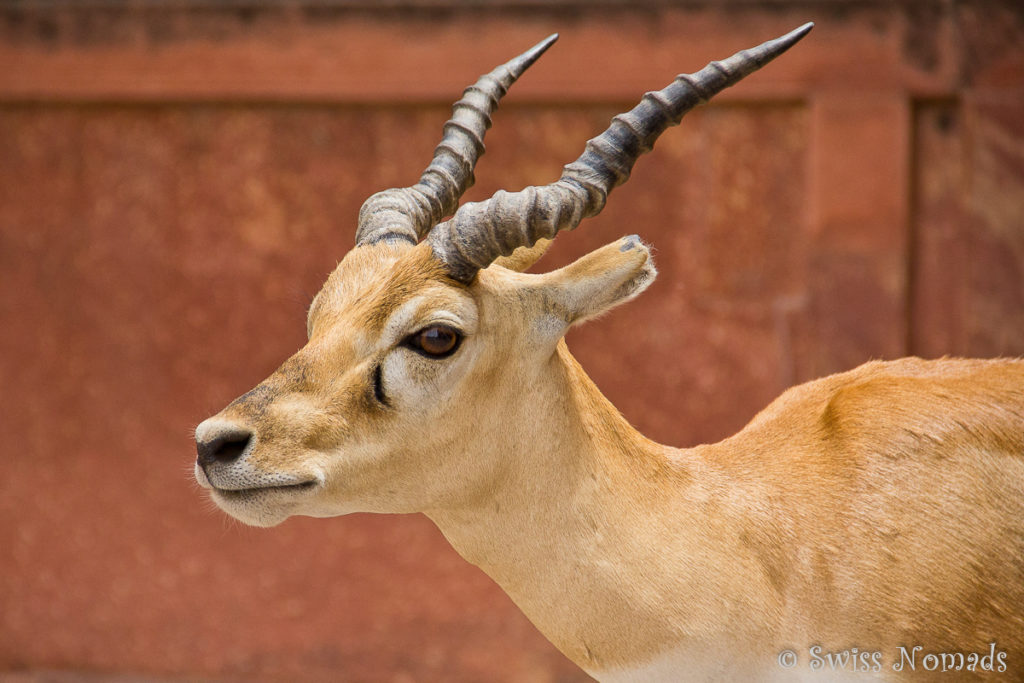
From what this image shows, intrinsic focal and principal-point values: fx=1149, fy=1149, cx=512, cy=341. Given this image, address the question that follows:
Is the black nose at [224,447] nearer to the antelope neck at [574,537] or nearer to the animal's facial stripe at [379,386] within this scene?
the animal's facial stripe at [379,386]

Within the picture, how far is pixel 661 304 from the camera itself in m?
6.11

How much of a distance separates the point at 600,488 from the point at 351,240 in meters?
3.71

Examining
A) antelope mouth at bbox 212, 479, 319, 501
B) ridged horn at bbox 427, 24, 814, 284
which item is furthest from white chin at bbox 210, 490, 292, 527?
ridged horn at bbox 427, 24, 814, 284

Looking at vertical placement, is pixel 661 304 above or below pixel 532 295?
below

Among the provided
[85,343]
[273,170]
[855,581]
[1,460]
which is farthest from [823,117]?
[1,460]

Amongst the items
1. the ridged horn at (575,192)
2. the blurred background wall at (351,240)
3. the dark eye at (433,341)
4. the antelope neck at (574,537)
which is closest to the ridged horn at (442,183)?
the ridged horn at (575,192)

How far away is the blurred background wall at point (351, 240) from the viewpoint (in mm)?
5867

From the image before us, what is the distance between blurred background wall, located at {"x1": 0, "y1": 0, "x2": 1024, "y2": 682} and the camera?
587 centimetres

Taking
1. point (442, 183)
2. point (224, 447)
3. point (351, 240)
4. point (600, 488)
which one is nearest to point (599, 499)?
point (600, 488)

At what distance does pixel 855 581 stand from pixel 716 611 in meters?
0.37

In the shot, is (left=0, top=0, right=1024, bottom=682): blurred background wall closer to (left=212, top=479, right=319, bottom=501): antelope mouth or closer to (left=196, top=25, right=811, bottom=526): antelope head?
(left=196, top=25, right=811, bottom=526): antelope head

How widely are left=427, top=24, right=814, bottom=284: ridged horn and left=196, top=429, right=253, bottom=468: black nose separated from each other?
63 cm

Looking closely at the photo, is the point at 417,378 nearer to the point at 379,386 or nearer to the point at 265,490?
the point at 379,386

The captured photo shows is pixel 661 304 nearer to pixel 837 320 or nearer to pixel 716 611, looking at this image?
pixel 837 320
